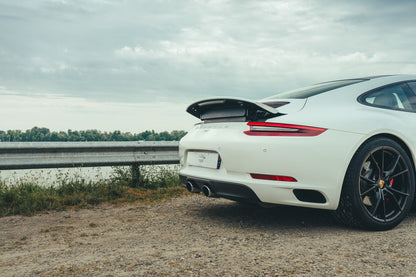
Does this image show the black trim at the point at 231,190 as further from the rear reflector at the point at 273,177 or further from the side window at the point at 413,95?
the side window at the point at 413,95

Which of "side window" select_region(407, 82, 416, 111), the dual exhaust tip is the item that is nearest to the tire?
"side window" select_region(407, 82, 416, 111)

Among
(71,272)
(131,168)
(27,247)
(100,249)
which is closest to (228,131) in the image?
(100,249)

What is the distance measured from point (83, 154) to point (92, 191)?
572mm

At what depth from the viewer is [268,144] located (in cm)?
316

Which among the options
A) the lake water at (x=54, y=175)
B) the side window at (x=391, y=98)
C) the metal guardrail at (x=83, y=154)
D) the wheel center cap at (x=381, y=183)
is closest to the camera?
the wheel center cap at (x=381, y=183)

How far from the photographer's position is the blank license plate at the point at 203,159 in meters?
3.53

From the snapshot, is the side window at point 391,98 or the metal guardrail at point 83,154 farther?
the metal guardrail at point 83,154

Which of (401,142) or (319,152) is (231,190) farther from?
(401,142)

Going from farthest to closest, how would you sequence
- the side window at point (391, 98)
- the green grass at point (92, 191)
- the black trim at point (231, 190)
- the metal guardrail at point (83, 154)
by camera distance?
the metal guardrail at point (83, 154)
the green grass at point (92, 191)
the side window at point (391, 98)
the black trim at point (231, 190)

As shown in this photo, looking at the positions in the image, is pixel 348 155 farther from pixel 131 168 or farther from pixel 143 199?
pixel 131 168

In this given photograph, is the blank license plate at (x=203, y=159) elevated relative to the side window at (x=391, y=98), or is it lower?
lower

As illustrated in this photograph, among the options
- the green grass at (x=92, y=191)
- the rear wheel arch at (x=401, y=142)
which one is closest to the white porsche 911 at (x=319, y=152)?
the rear wheel arch at (x=401, y=142)

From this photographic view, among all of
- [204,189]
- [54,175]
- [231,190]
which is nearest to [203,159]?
[204,189]

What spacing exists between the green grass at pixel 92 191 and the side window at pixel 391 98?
296 cm
